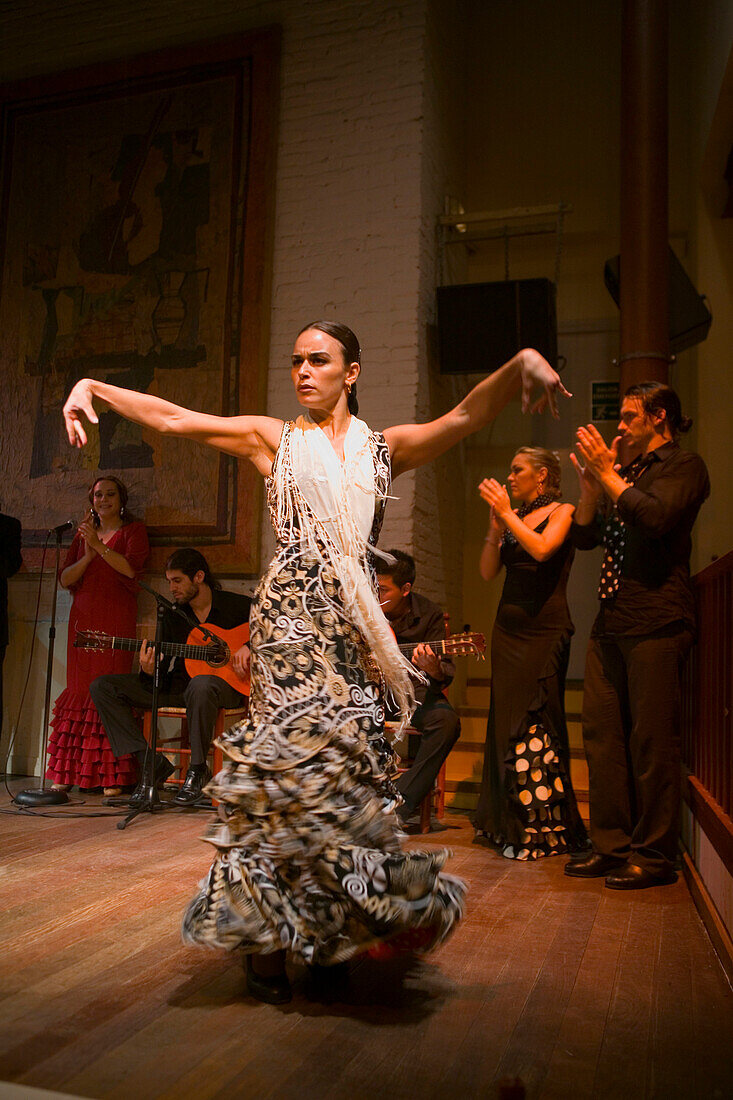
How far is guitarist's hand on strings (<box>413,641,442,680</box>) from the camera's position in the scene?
412 cm

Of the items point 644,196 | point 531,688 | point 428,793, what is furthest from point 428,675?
point 644,196

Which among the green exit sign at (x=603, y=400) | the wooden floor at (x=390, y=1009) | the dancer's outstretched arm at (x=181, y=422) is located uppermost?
the green exit sign at (x=603, y=400)

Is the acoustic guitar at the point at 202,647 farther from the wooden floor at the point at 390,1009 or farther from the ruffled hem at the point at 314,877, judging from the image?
the ruffled hem at the point at 314,877

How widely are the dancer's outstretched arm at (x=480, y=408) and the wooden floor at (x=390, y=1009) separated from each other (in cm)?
134

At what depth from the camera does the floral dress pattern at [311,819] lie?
1999 mm

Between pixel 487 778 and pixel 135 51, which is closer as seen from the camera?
pixel 487 778

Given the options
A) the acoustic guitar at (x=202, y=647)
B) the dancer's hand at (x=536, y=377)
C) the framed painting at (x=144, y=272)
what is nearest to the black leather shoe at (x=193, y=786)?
the acoustic guitar at (x=202, y=647)

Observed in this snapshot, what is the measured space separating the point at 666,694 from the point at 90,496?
12.4ft

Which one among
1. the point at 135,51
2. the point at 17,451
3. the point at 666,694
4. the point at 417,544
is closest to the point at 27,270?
the point at 17,451

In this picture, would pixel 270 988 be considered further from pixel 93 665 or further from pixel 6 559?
pixel 6 559

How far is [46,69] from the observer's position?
20.9ft

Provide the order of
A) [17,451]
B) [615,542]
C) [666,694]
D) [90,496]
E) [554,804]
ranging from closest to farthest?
[666,694] < [615,542] < [554,804] < [90,496] < [17,451]

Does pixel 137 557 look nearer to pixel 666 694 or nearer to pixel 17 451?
pixel 17 451

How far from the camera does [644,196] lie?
4.53 metres
